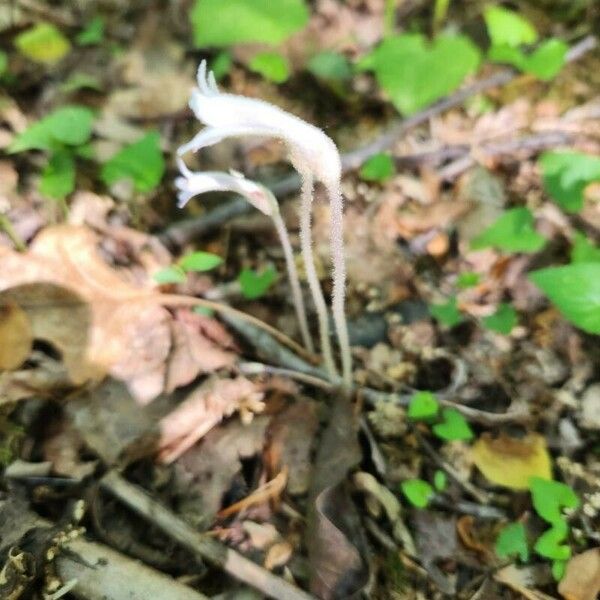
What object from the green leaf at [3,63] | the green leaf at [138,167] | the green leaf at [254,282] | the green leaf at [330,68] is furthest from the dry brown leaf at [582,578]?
the green leaf at [3,63]

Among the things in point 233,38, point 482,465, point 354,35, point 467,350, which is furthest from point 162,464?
point 354,35

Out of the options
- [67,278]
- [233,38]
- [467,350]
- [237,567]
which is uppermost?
[233,38]

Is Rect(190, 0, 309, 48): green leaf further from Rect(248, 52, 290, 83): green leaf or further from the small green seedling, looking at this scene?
the small green seedling

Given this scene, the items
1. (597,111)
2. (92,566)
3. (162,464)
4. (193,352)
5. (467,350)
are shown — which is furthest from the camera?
(597,111)

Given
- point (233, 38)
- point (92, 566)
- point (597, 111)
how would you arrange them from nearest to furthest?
point (92, 566) < point (233, 38) < point (597, 111)

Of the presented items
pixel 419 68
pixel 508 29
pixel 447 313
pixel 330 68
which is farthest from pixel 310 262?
pixel 508 29

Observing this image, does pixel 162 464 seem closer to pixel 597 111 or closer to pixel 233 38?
pixel 233 38

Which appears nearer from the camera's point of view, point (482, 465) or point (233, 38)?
point (482, 465)
